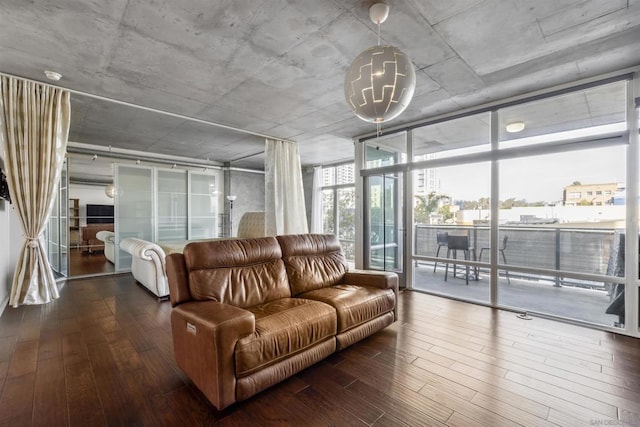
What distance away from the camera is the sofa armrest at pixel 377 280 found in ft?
9.82

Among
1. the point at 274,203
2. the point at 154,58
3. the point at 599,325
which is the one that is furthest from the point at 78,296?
the point at 599,325

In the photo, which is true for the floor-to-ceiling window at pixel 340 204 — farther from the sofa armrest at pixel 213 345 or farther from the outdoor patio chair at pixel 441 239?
the sofa armrest at pixel 213 345

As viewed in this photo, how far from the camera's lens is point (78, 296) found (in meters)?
4.18

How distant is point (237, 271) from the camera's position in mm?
2539

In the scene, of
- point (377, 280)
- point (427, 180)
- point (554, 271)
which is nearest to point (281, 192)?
point (427, 180)

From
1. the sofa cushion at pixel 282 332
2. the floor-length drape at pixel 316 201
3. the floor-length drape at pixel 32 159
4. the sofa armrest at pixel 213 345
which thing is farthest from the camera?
the floor-length drape at pixel 316 201

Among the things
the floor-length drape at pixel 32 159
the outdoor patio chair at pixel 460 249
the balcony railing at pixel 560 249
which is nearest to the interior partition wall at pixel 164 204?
the floor-length drape at pixel 32 159

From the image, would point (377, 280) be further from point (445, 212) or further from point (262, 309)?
point (445, 212)

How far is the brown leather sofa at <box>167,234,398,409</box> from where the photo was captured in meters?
1.75

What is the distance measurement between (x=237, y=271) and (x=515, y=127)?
3.91 meters

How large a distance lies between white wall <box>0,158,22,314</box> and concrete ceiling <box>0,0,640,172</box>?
5.44 feet

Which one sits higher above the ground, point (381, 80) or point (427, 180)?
point (381, 80)

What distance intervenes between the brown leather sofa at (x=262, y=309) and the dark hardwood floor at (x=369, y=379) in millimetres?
178

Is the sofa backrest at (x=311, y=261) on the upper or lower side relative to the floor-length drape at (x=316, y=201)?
lower
